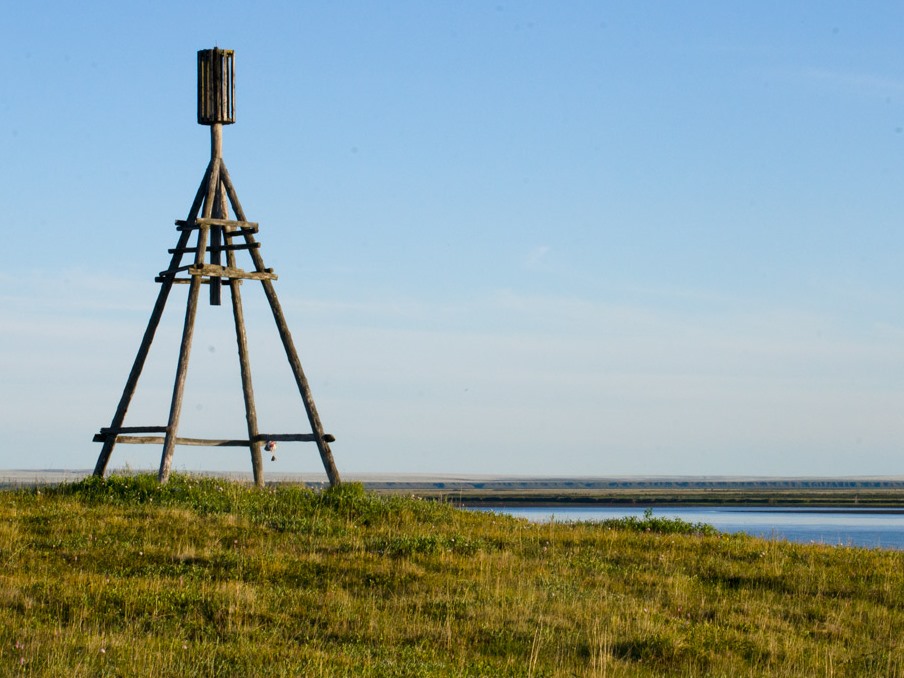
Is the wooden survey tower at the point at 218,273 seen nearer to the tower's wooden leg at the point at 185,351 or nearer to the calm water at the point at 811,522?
the tower's wooden leg at the point at 185,351

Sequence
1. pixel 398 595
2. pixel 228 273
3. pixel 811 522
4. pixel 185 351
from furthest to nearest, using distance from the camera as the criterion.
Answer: pixel 811 522, pixel 228 273, pixel 185 351, pixel 398 595

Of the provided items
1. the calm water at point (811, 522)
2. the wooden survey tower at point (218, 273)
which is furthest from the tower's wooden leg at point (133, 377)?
the calm water at point (811, 522)

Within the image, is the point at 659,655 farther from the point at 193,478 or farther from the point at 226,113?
the point at 226,113

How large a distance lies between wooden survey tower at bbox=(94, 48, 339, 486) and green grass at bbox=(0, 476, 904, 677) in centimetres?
192

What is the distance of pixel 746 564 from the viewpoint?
1750cm

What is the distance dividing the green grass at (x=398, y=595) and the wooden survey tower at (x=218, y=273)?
6.30 ft

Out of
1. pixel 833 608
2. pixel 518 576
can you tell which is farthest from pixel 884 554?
pixel 518 576

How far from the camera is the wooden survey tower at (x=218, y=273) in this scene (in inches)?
884

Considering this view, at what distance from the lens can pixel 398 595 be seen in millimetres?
14164

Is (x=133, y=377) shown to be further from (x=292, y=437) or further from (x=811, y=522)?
(x=811, y=522)

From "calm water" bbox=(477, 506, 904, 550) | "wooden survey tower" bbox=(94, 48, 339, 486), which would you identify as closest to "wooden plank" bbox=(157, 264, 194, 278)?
"wooden survey tower" bbox=(94, 48, 339, 486)

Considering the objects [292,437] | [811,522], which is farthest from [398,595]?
[811,522]

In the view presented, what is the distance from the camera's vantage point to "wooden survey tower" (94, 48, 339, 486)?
2245 centimetres

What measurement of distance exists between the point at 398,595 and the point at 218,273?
34.0 feet
